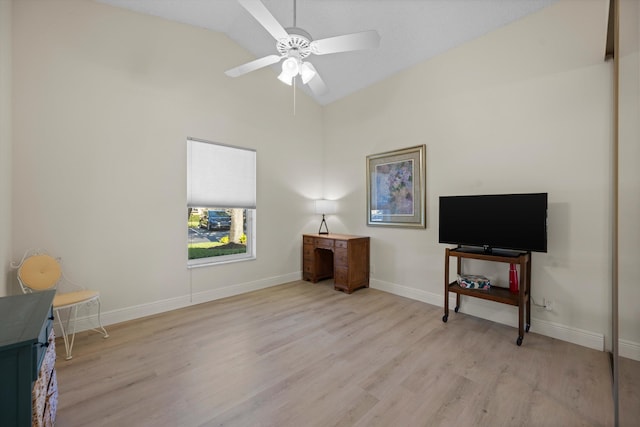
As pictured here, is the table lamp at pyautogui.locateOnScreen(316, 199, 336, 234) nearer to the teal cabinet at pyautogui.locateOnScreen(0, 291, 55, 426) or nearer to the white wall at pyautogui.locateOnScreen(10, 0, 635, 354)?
the white wall at pyautogui.locateOnScreen(10, 0, 635, 354)

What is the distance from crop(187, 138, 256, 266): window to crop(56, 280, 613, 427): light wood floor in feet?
3.61

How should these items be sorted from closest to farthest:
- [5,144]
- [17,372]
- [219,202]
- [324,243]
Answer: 1. [17,372]
2. [5,144]
3. [219,202]
4. [324,243]

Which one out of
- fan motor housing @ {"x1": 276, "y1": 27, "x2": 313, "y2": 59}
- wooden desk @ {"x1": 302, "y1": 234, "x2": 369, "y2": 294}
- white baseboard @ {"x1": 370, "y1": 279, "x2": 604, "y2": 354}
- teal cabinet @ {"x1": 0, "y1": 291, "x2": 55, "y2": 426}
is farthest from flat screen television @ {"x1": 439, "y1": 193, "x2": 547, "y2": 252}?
teal cabinet @ {"x1": 0, "y1": 291, "x2": 55, "y2": 426}

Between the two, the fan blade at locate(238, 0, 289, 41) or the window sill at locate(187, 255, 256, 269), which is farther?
the window sill at locate(187, 255, 256, 269)

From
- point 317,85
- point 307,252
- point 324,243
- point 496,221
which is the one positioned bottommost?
point 307,252

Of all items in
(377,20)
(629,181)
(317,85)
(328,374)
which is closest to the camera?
(629,181)

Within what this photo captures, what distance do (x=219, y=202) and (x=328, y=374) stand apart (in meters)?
2.64

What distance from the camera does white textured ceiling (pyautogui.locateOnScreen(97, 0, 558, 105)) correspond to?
272 cm

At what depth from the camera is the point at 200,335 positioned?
2.63 m

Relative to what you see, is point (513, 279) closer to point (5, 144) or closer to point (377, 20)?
point (377, 20)

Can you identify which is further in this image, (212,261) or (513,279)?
(212,261)

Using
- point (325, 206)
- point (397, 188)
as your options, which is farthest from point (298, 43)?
point (325, 206)

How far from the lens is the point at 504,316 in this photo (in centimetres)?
286

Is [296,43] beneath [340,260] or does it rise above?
above
